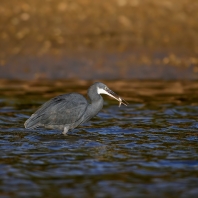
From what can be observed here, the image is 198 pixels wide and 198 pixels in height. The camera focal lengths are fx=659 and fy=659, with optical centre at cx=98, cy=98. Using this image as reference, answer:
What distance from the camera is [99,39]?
20.6 metres

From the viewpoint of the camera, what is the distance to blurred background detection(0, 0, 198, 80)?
19.2m

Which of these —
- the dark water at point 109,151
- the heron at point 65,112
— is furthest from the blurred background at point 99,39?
the heron at point 65,112

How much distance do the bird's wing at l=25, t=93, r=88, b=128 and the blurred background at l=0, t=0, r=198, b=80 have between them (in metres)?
6.66

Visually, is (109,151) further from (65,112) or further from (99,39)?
(99,39)

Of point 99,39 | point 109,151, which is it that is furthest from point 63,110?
point 99,39

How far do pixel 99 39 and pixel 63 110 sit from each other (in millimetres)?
8773

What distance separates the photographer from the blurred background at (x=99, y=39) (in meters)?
19.2

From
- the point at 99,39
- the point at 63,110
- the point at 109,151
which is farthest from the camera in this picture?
the point at 99,39

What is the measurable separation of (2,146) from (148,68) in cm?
919

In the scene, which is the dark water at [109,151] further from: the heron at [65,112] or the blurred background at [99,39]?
the blurred background at [99,39]

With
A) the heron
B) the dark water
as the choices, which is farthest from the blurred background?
the heron

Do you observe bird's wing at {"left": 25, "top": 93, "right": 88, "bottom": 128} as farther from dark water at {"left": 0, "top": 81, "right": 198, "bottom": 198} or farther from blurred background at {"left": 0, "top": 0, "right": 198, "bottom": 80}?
blurred background at {"left": 0, "top": 0, "right": 198, "bottom": 80}

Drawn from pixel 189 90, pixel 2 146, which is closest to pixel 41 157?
pixel 2 146

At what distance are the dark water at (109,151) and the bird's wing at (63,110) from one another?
299mm
